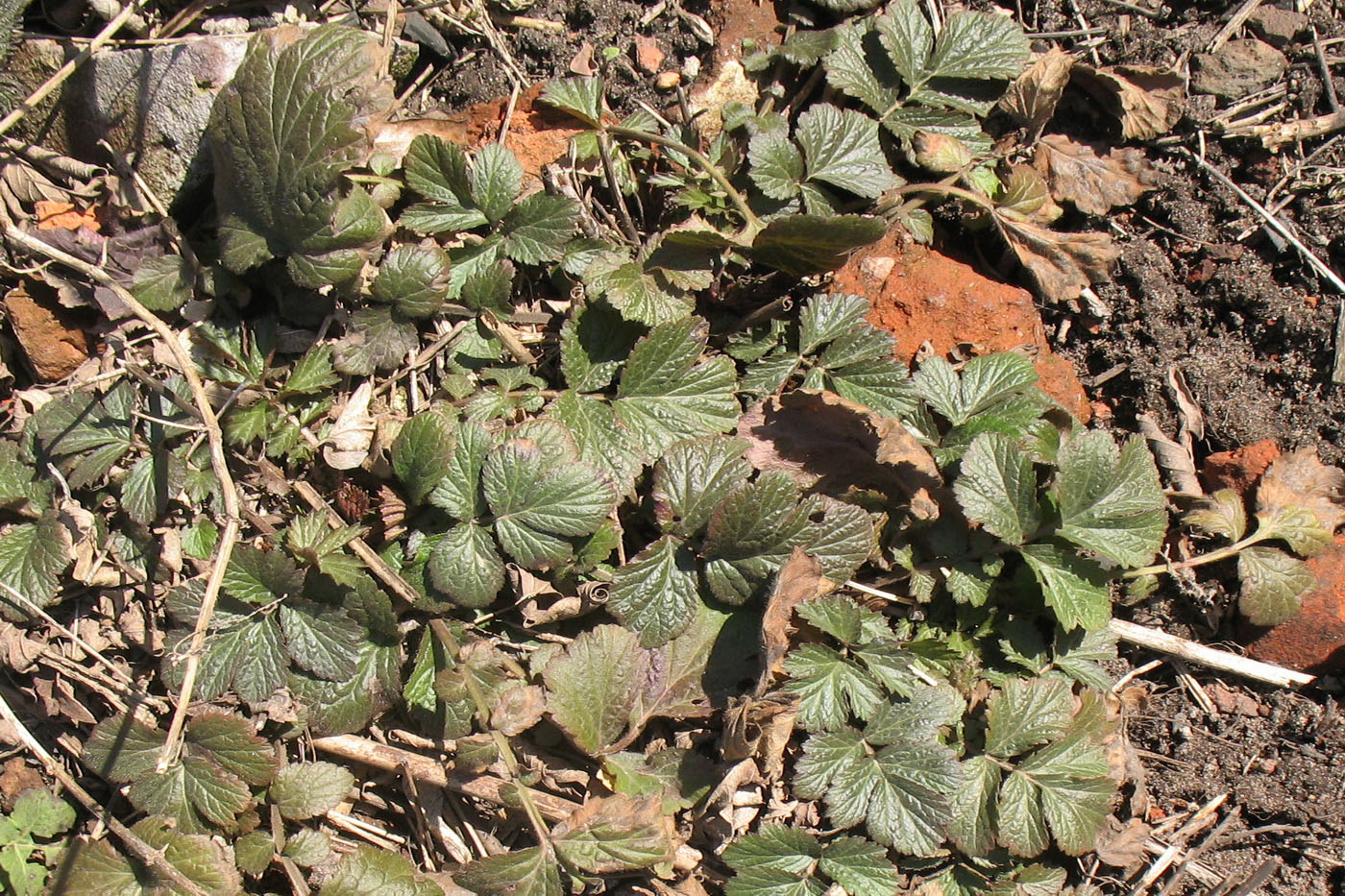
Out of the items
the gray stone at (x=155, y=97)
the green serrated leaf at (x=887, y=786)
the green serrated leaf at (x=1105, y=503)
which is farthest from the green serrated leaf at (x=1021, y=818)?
the gray stone at (x=155, y=97)

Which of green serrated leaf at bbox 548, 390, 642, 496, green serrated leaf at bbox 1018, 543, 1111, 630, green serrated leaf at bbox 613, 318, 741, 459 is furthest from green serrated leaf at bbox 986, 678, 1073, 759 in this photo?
green serrated leaf at bbox 548, 390, 642, 496

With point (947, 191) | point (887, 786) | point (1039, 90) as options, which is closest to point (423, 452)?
point (887, 786)

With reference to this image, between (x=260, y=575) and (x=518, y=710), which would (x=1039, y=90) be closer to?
(x=518, y=710)

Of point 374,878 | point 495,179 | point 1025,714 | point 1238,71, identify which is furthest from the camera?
point 1238,71

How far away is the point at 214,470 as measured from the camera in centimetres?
254

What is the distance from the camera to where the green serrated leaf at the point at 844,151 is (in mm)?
2795

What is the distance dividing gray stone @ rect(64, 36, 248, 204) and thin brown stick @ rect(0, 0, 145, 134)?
0.05 metres

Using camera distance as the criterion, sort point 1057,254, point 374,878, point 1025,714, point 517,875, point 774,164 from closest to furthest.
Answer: point 517,875, point 374,878, point 1025,714, point 774,164, point 1057,254

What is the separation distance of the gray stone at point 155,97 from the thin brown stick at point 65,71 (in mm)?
51

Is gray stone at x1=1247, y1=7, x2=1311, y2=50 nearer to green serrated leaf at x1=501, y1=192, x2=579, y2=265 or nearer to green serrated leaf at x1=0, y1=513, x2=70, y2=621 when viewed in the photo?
green serrated leaf at x1=501, y1=192, x2=579, y2=265

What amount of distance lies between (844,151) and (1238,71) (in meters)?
1.32

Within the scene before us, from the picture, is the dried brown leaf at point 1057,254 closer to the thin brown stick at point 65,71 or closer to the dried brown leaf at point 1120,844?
the dried brown leaf at point 1120,844

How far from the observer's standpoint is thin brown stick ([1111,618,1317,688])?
9.05 ft

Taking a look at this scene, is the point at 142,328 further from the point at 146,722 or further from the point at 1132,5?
the point at 1132,5
